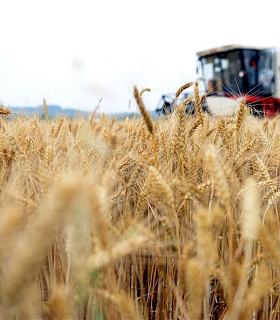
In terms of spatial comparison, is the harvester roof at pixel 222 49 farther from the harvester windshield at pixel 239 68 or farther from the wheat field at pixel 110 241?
the wheat field at pixel 110 241

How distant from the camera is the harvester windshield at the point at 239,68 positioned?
13.1 meters

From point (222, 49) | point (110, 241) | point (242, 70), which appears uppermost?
point (222, 49)

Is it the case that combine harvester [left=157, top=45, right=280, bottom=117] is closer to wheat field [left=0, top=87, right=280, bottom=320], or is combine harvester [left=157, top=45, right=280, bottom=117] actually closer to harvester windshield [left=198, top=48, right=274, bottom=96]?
harvester windshield [left=198, top=48, right=274, bottom=96]

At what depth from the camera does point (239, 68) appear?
13172 mm

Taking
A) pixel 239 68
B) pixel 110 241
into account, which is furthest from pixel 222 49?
pixel 110 241

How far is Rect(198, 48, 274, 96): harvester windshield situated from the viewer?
1313 centimetres

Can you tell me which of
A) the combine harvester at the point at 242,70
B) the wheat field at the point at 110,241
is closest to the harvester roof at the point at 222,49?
the combine harvester at the point at 242,70

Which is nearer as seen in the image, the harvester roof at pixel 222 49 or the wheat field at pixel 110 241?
the wheat field at pixel 110 241

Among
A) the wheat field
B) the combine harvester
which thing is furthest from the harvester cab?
the wheat field

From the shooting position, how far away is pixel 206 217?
0.56 metres

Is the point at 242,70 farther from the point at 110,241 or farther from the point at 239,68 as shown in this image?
the point at 110,241

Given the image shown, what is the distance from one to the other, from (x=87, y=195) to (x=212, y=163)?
0.78ft

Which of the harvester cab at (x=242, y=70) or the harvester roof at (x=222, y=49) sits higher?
the harvester roof at (x=222, y=49)

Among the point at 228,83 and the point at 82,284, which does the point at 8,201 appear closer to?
the point at 82,284
